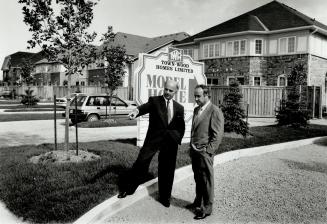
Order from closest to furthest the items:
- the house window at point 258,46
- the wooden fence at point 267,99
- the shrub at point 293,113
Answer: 1. the shrub at point 293,113
2. the wooden fence at point 267,99
3. the house window at point 258,46

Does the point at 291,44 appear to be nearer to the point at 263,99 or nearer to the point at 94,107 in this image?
the point at 263,99

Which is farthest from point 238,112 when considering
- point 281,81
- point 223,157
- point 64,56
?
point 281,81

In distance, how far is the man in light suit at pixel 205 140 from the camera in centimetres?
476

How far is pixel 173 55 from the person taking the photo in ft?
32.6

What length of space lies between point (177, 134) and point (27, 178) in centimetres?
310

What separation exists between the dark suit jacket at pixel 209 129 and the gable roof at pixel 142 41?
41.9m

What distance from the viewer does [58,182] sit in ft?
19.5

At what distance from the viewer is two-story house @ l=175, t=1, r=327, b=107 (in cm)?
2691

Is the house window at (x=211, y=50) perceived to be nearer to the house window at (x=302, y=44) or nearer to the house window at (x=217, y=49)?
the house window at (x=217, y=49)

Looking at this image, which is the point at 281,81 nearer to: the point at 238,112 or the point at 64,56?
the point at 238,112

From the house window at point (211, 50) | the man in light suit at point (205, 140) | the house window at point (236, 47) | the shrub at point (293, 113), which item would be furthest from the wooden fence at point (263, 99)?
the man in light suit at point (205, 140)

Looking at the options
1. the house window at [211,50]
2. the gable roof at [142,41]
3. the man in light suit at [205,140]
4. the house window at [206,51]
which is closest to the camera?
the man in light suit at [205,140]

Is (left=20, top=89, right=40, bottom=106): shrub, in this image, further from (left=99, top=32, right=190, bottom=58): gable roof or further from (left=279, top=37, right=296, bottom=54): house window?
(left=279, top=37, right=296, bottom=54): house window

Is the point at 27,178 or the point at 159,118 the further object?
the point at 27,178
